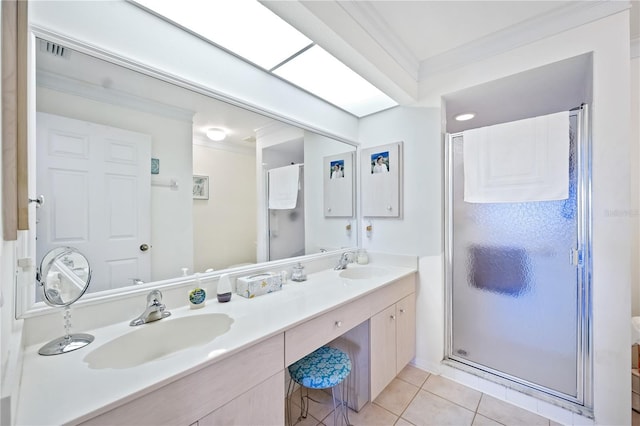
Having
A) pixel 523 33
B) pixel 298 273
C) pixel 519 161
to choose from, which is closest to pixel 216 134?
pixel 298 273

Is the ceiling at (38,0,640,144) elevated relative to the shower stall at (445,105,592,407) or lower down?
elevated

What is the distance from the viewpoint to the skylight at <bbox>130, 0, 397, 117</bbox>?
4.01ft

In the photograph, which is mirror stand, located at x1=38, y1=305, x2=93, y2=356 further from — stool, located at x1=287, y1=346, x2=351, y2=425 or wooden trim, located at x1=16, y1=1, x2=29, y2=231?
stool, located at x1=287, y1=346, x2=351, y2=425

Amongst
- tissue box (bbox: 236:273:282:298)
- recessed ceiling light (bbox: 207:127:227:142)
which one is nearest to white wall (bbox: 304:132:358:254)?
tissue box (bbox: 236:273:282:298)

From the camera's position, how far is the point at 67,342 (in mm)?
897

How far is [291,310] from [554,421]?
5.65 feet

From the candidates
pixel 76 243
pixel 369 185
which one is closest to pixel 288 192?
pixel 369 185

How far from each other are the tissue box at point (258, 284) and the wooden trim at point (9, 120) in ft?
3.03

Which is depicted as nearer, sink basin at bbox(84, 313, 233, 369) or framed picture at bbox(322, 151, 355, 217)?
sink basin at bbox(84, 313, 233, 369)

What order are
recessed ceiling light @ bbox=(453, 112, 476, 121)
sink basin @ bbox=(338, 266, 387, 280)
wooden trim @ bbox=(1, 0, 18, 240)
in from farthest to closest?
recessed ceiling light @ bbox=(453, 112, 476, 121), sink basin @ bbox=(338, 266, 387, 280), wooden trim @ bbox=(1, 0, 18, 240)

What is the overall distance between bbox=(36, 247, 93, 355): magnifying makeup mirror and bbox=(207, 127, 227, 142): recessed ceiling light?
80 cm

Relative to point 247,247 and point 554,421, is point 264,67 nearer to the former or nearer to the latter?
point 247,247

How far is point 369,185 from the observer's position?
7.71 ft

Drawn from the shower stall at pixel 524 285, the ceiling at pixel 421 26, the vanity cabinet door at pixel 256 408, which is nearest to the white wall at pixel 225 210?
the vanity cabinet door at pixel 256 408
